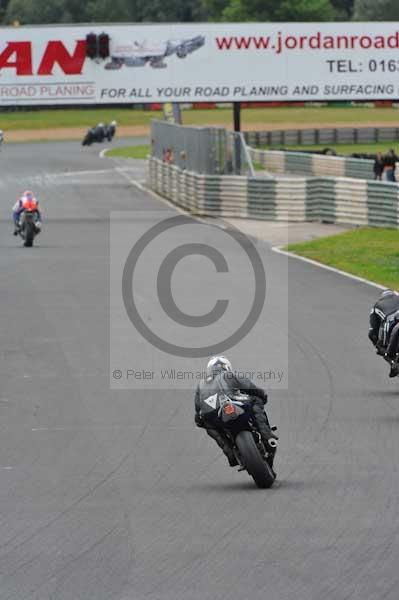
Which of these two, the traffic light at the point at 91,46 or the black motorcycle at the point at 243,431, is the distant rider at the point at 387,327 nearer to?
the black motorcycle at the point at 243,431

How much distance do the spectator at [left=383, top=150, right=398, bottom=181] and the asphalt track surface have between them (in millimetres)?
20774

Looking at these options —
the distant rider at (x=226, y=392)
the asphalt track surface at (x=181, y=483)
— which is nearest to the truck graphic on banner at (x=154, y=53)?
the asphalt track surface at (x=181, y=483)

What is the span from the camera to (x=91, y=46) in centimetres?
4169

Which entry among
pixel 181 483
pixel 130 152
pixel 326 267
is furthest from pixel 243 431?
pixel 130 152

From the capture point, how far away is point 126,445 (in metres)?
12.7

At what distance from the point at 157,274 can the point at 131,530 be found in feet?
56.9

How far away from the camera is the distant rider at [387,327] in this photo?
47.8 feet

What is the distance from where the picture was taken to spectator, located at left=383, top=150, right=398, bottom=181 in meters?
41.7

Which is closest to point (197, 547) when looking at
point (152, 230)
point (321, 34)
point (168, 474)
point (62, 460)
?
point (168, 474)

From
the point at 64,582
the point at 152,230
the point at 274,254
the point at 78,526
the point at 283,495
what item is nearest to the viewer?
the point at 64,582

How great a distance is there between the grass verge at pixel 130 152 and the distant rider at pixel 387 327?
59.4 m

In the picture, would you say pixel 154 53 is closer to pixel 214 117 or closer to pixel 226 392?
pixel 226 392

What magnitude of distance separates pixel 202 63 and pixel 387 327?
28.3 meters

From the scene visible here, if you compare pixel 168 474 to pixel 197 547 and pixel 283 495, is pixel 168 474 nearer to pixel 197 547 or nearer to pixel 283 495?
pixel 283 495
